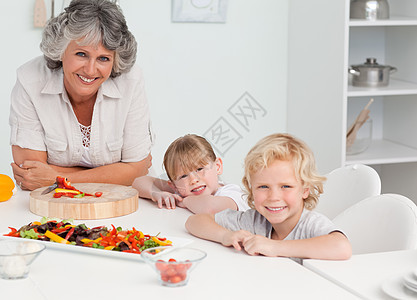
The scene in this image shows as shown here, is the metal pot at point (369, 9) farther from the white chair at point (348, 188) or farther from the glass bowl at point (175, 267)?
the glass bowl at point (175, 267)

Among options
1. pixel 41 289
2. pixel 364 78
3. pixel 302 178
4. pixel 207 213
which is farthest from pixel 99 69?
pixel 364 78

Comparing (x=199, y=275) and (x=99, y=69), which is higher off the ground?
(x=99, y=69)

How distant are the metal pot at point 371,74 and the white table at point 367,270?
232 cm

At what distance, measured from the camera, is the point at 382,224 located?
6.61 feet

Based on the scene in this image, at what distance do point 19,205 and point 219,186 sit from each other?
678mm

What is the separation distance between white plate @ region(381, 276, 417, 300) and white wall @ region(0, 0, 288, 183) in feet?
9.07

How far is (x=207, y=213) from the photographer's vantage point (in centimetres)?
211

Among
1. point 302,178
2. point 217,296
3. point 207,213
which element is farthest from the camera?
point 207,213

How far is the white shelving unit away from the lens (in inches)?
150

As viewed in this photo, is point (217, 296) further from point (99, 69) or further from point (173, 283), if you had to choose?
point (99, 69)

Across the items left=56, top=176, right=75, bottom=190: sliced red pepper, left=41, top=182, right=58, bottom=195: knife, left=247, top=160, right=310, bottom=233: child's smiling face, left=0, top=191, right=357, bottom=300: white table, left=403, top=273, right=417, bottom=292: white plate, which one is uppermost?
left=247, top=160, right=310, bottom=233: child's smiling face

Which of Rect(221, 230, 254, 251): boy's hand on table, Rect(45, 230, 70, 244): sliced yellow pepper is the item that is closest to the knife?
Rect(45, 230, 70, 244): sliced yellow pepper

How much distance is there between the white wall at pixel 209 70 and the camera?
4.02 meters

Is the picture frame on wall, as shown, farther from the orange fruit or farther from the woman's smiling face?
the orange fruit
